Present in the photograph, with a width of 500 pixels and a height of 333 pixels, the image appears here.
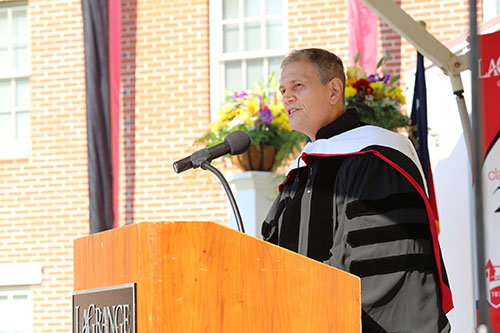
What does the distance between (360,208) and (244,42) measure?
764 cm

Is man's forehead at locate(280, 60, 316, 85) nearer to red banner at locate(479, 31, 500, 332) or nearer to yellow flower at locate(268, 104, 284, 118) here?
red banner at locate(479, 31, 500, 332)

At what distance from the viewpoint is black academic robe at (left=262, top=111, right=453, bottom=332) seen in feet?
8.10

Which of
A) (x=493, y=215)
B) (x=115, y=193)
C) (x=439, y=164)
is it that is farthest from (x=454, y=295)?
(x=115, y=193)

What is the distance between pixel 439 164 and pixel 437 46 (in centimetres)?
302

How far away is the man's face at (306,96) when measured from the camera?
303 centimetres

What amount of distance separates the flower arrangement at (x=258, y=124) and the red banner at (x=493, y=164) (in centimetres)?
212

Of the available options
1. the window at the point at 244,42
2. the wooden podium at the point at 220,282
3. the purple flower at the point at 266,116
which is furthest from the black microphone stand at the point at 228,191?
the window at the point at 244,42

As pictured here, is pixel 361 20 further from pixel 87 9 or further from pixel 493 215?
pixel 493 215

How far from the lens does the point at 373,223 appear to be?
263cm

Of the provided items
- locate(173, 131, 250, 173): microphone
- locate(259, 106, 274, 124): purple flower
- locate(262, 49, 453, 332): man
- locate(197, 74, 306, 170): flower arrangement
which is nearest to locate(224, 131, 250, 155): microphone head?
locate(173, 131, 250, 173): microphone

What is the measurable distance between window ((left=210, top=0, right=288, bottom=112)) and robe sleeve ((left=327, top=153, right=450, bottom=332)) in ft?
23.7

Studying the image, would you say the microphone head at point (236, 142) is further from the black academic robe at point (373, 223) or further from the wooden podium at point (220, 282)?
the wooden podium at point (220, 282)

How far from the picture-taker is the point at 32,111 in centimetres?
1049

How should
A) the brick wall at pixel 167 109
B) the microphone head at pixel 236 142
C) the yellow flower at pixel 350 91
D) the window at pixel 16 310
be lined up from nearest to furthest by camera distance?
the microphone head at pixel 236 142 → the yellow flower at pixel 350 91 → the brick wall at pixel 167 109 → the window at pixel 16 310
